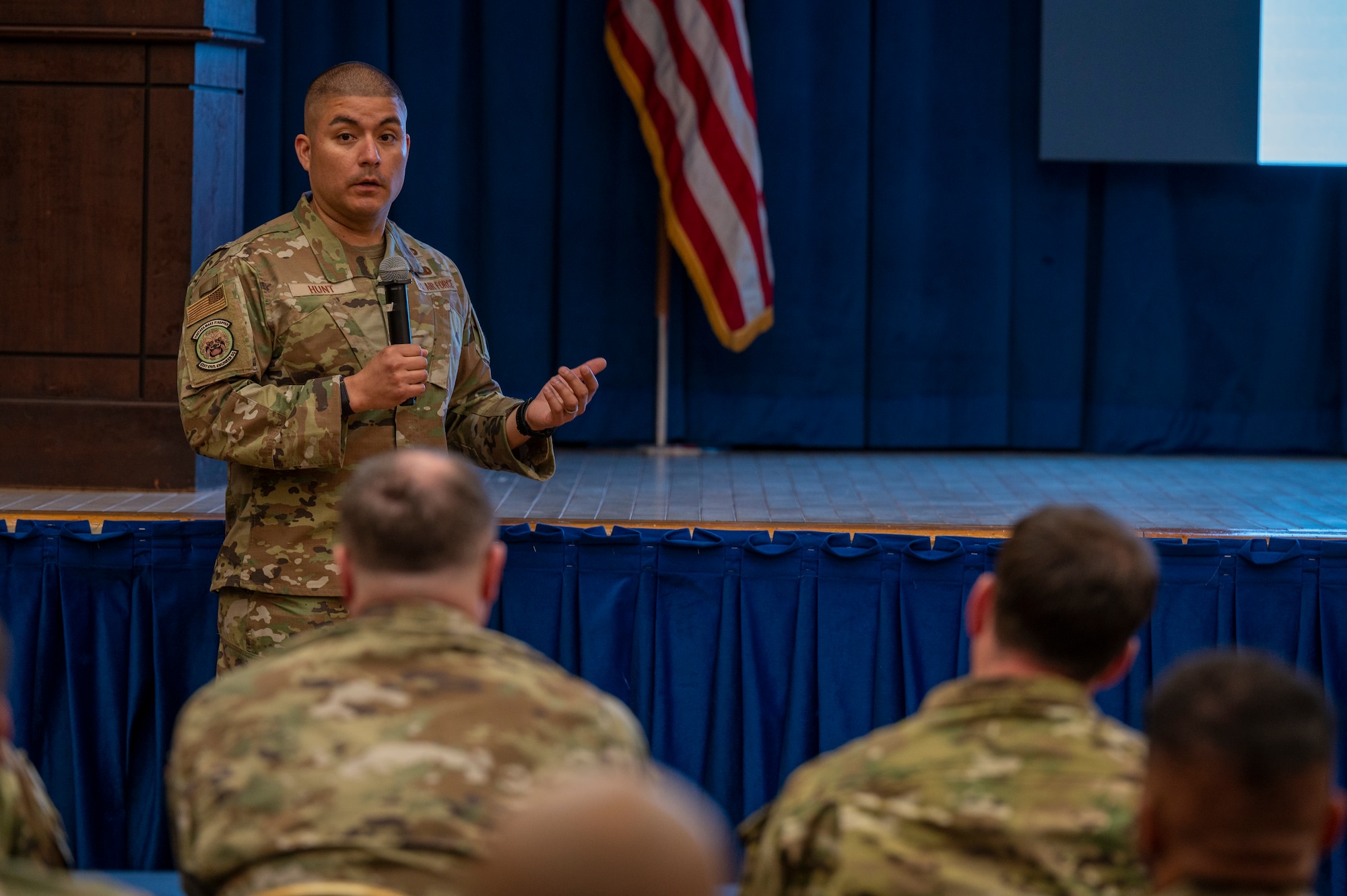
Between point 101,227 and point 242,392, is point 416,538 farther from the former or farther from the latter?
point 101,227

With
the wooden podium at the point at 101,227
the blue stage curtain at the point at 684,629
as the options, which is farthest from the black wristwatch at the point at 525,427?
the wooden podium at the point at 101,227

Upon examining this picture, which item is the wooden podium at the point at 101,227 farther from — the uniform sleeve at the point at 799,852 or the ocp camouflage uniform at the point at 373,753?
the uniform sleeve at the point at 799,852

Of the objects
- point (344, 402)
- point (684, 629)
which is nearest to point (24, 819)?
point (344, 402)

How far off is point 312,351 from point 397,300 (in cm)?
23

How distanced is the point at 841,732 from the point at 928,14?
3.66 meters

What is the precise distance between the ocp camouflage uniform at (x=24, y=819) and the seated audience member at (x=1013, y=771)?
69cm

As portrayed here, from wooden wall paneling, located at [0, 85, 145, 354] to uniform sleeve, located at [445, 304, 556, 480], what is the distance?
1580 millimetres

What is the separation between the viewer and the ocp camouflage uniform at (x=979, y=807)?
1312 millimetres

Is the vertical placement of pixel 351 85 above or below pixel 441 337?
above

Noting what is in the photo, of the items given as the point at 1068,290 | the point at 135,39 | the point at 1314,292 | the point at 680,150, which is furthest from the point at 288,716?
the point at 1314,292

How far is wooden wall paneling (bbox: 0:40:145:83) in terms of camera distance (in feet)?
13.4

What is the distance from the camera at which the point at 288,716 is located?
4.49ft

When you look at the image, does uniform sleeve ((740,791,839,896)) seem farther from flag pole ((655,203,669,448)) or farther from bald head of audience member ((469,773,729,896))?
flag pole ((655,203,669,448))

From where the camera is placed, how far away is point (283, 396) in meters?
2.52
